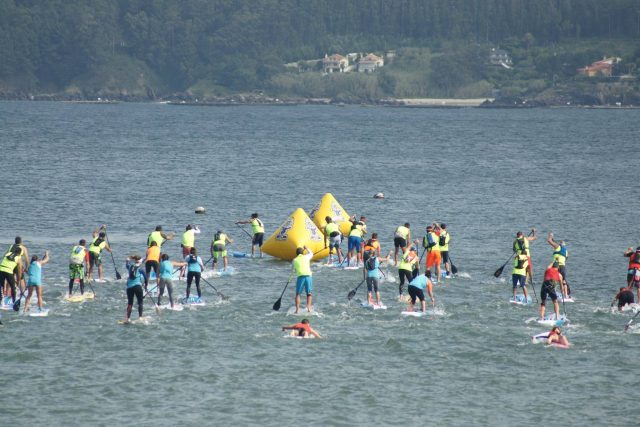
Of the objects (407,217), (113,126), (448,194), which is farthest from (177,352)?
(113,126)

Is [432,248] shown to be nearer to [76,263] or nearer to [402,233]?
[402,233]

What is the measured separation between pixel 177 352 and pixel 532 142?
101524mm

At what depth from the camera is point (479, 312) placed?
34.1m

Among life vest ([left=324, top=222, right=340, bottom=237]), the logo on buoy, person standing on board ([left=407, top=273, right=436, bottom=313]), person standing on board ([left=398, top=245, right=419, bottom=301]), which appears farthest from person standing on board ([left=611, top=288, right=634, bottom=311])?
the logo on buoy

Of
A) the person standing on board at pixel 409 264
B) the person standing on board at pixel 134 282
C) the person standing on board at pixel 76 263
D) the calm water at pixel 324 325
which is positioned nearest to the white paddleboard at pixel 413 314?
the calm water at pixel 324 325

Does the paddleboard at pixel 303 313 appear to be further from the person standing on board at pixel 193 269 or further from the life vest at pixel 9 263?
the life vest at pixel 9 263

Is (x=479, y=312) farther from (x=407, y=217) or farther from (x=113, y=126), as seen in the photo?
(x=113, y=126)

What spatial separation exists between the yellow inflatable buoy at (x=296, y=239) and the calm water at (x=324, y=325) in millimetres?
526

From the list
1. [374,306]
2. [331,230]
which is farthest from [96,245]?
[374,306]

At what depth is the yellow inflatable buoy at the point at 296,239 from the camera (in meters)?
42.1

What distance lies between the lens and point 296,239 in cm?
4203

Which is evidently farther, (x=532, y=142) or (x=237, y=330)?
(x=532, y=142)

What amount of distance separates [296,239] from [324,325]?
10160 mm

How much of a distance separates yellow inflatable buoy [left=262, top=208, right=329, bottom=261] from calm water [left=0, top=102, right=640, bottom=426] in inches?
20.7
